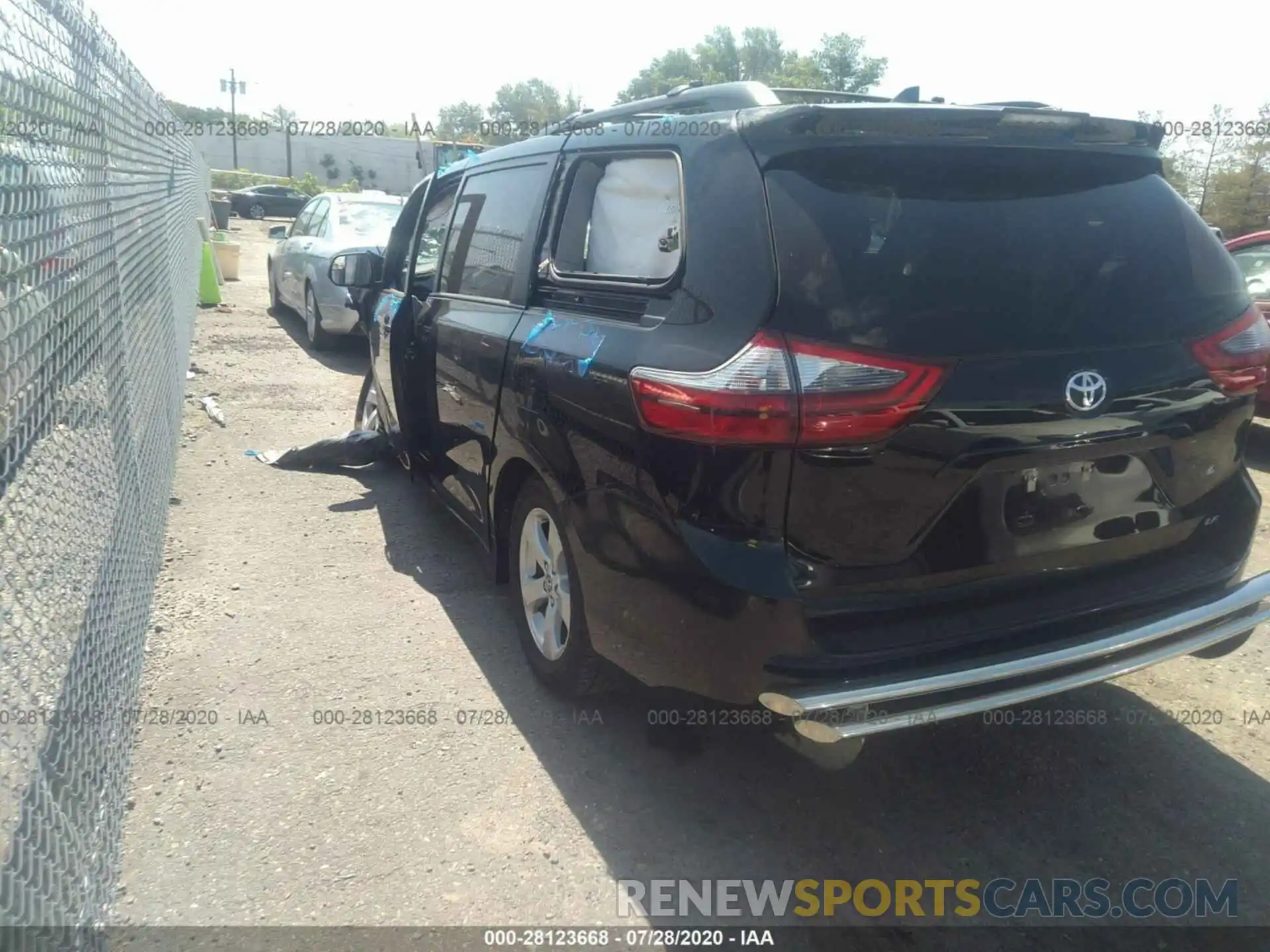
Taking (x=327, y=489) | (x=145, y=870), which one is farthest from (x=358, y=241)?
(x=145, y=870)

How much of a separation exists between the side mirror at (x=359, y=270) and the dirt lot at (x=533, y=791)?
2141mm

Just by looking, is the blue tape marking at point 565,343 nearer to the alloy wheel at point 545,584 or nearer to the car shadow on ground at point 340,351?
the alloy wheel at point 545,584

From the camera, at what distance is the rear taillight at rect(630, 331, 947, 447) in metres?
2.24

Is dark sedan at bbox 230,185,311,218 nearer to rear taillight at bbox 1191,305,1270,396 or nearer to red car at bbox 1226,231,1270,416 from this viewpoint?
red car at bbox 1226,231,1270,416

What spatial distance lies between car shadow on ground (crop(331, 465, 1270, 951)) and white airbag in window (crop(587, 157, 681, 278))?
5.00 feet

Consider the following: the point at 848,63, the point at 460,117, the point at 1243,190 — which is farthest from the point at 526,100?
the point at 1243,190

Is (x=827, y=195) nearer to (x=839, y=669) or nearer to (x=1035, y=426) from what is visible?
(x=1035, y=426)

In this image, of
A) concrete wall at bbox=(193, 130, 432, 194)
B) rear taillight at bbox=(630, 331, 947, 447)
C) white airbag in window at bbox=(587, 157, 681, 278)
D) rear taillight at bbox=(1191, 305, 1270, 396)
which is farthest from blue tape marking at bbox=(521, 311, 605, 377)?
concrete wall at bbox=(193, 130, 432, 194)

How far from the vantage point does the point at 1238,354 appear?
274 centimetres


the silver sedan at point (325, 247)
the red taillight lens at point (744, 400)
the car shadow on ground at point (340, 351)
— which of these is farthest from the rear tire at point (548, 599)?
the silver sedan at point (325, 247)

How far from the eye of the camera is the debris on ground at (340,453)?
6.19 m

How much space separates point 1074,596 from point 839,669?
78 cm

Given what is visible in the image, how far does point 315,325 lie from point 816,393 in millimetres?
9042

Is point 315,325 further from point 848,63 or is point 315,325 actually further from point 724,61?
point 724,61
